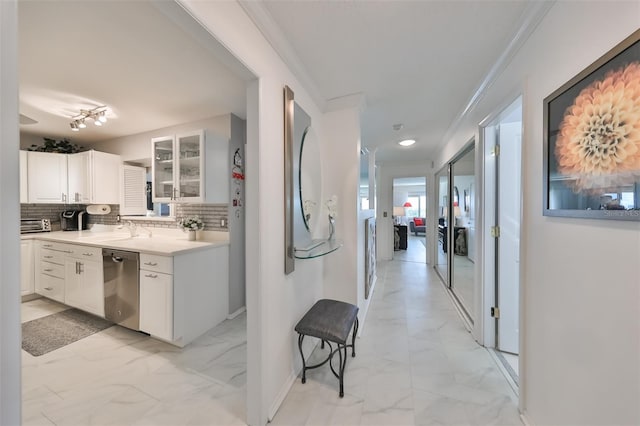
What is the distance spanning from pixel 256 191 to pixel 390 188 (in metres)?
4.81

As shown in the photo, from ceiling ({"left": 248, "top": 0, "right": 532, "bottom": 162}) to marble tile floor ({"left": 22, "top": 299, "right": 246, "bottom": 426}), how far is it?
7.89ft

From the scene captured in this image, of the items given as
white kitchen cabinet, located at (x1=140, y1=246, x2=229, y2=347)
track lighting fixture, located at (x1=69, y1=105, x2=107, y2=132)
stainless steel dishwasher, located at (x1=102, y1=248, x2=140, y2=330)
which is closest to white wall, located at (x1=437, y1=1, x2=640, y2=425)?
white kitchen cabinet, located at (x1=140, y1=246, x2=229, y2=347)

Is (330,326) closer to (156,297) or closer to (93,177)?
(156,297)

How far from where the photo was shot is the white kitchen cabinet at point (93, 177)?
3275mm

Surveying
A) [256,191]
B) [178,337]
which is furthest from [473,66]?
[178,337]

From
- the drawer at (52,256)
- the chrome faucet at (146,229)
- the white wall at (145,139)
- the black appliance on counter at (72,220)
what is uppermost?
the white wall at (145,139)

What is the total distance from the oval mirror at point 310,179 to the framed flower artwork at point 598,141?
59.0 inches

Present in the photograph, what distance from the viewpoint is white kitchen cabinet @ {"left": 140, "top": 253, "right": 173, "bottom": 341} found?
84.3 inches

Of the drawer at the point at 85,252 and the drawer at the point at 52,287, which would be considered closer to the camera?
the drawer at the point at 85,252

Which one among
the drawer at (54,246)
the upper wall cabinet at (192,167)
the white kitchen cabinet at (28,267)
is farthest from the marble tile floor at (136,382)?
the white kitchen cabinet at (28,267)

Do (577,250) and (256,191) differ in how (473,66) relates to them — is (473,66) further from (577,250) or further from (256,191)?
(256,191)

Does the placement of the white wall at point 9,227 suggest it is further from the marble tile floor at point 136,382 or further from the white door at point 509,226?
the white door at point 509,226

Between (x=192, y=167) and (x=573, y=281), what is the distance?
3.13 meters

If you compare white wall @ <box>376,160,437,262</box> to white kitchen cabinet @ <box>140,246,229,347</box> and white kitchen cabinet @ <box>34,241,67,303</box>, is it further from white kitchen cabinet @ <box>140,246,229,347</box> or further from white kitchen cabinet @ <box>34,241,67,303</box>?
white kitchen cabinet @ <box>34,241,67,303</box>
